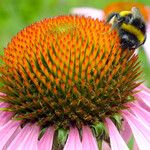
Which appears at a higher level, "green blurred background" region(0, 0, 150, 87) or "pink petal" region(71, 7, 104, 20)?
"green blurred background" region(0, 0, 150, 87)

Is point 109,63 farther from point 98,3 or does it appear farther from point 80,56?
point 98,3

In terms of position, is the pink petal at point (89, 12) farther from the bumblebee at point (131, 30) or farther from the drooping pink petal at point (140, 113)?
the drooping pink petal at point (140, 113)

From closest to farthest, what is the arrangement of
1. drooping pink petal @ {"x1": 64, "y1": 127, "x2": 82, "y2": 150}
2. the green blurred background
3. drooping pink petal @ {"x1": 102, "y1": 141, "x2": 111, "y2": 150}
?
1. drooping pink petal @ {"x1": 64, "y1": 127, "x2": 82, "y2": 150}
2. drooping pink petal @ {"x1": 102, "y1": 141, "x2": 111, "y2": 150}
3. the green blurred background

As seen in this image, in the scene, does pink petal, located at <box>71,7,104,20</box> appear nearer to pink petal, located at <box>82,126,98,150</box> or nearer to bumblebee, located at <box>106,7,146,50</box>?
bumblebee, located at <box>106,7,146,50</box>

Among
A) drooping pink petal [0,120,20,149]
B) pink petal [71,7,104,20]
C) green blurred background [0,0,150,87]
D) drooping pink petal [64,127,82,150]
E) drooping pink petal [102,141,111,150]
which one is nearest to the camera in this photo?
drooping pink petal [64,127,82,150]

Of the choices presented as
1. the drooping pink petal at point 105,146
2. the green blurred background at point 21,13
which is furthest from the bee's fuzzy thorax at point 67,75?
the green blurred background at point 21,13

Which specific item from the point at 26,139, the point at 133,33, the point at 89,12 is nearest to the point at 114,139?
the point at 26,139

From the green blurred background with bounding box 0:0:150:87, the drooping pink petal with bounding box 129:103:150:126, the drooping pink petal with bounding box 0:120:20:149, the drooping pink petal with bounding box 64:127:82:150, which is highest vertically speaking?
the green blurred background with bounding box 0:0:150:87

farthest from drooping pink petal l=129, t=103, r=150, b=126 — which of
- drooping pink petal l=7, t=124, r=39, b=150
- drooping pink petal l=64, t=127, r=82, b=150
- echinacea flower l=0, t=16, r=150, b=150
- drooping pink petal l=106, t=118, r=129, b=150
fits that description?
drooping pink petal l=7, t=124, r=39, b=150
